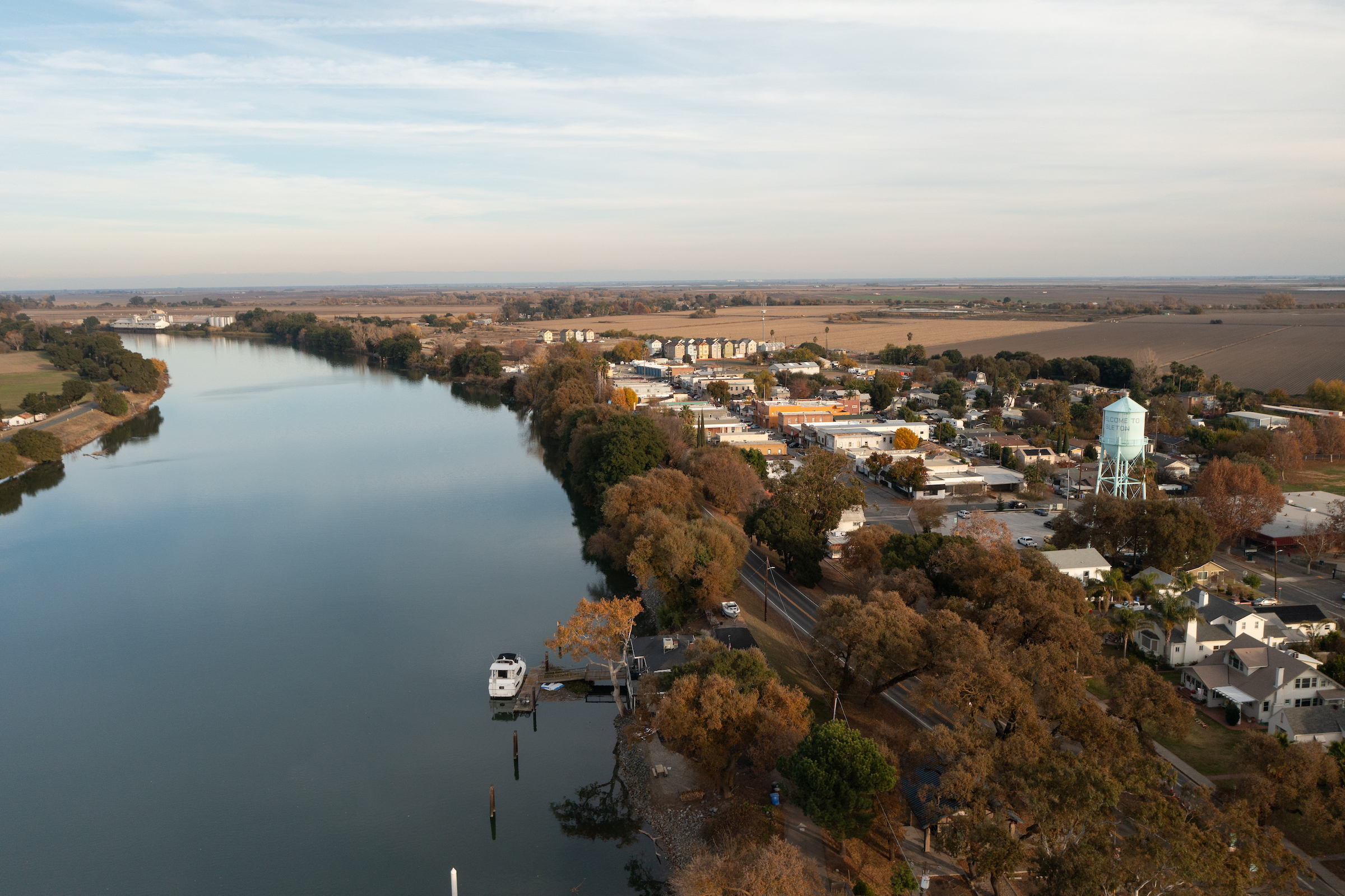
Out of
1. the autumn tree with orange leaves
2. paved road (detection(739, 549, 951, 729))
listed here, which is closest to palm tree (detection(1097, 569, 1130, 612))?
paved road (detection(739, 549, 951, 729))

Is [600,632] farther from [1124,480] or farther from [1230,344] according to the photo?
[1230,344]

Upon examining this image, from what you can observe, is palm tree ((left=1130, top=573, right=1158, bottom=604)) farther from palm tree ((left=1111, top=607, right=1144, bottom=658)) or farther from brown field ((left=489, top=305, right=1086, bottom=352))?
brown field ((left=489, top=305, right=1086, bottom=352))

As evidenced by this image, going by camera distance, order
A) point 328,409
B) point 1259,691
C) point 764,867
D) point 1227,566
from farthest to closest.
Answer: point 328,409 → point 1227,566 → point 1259,691 → point 764,867

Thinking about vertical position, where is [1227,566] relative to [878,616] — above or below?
below

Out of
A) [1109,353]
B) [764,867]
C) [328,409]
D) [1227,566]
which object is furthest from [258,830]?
[1109,353]

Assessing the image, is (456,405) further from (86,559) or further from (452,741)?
(452,741)

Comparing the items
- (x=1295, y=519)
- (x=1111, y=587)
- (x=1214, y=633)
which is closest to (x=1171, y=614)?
(x=1214, y=633)

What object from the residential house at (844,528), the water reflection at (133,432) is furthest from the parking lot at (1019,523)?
the water reflection at (133,432)
